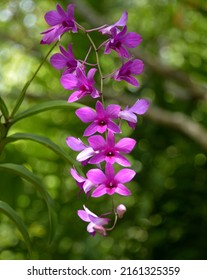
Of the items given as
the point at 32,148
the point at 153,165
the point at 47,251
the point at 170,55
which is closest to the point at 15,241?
the point at 47,251

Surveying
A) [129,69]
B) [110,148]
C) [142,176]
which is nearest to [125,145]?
[110,148]

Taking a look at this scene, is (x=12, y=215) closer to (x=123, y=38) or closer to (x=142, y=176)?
(x=123, y=38)

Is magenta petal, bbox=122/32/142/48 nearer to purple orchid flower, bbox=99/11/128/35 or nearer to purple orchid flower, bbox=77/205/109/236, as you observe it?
purple orchid flower, bbox=99/11/128/35

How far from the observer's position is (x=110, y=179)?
2.25 feet

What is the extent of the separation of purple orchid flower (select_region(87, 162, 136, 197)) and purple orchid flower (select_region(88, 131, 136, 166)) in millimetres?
11

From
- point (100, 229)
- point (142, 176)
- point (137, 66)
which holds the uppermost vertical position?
point (142, 176)

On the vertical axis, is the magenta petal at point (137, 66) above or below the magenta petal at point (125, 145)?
above

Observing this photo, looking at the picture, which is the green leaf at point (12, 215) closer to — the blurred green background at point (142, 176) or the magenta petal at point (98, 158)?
the magenta petal at point (98, 158)

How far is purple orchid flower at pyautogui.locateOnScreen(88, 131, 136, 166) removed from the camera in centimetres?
68

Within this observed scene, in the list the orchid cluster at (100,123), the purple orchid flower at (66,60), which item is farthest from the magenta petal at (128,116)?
the purple orchid flower at (66,60)

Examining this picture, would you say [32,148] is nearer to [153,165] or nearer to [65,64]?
[153,165]

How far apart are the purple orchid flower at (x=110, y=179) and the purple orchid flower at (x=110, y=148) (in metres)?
0.01

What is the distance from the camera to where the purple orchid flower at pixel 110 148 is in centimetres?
68

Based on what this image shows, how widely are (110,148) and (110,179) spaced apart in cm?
4
